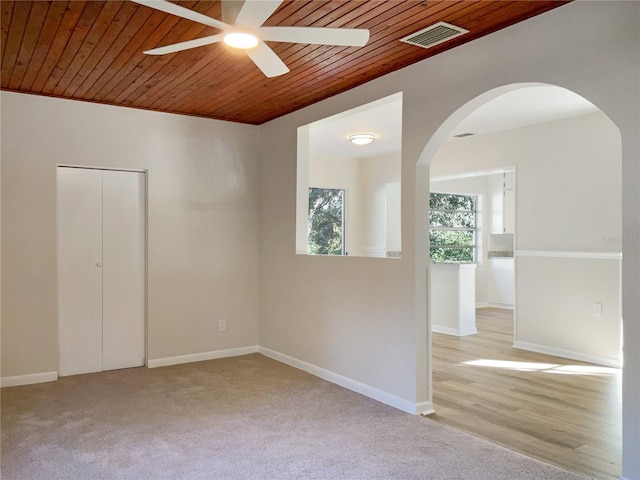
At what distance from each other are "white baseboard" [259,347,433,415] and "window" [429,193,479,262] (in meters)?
4.43

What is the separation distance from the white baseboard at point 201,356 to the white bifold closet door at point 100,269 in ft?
0.50

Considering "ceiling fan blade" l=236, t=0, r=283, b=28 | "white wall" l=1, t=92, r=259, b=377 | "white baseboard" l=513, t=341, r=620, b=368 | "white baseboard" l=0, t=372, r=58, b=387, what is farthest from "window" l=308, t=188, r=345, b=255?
"ceiling fan blade" l=236, t=0, r=283, b=28

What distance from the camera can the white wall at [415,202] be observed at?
225 cm

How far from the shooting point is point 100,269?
4.45 m

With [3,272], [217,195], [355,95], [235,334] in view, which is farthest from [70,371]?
[355,95]

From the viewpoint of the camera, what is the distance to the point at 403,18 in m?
2.65

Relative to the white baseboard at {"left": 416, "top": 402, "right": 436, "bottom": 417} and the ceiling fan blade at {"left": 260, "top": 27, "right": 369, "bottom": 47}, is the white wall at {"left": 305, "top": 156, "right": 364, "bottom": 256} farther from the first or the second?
the ceiling fan blade at {"left": 260, "top": 27, "right": 369, "bottom": 47}

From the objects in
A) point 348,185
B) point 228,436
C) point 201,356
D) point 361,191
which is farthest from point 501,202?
point 228,436

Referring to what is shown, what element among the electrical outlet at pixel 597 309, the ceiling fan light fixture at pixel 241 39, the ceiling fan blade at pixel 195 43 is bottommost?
the electrical outlet at pixel 597 309

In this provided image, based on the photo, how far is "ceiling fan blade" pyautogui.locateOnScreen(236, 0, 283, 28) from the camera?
2045 millimetres

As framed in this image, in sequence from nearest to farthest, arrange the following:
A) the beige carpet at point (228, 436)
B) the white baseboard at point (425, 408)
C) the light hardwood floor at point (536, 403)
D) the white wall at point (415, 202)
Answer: the white wall at point (415, 202), the beige carpet at point (228, 436), the light hardwood floor at point (536, 403), the white baseboard at point (425, 408)

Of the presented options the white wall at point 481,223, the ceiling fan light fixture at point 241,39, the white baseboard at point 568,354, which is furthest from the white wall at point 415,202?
the white wall at point 481,223

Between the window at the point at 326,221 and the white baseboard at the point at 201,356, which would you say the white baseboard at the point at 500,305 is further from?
the white baseboard at the point at 201,356

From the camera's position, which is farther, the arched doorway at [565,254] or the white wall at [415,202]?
the arched doorway at [565,254]
